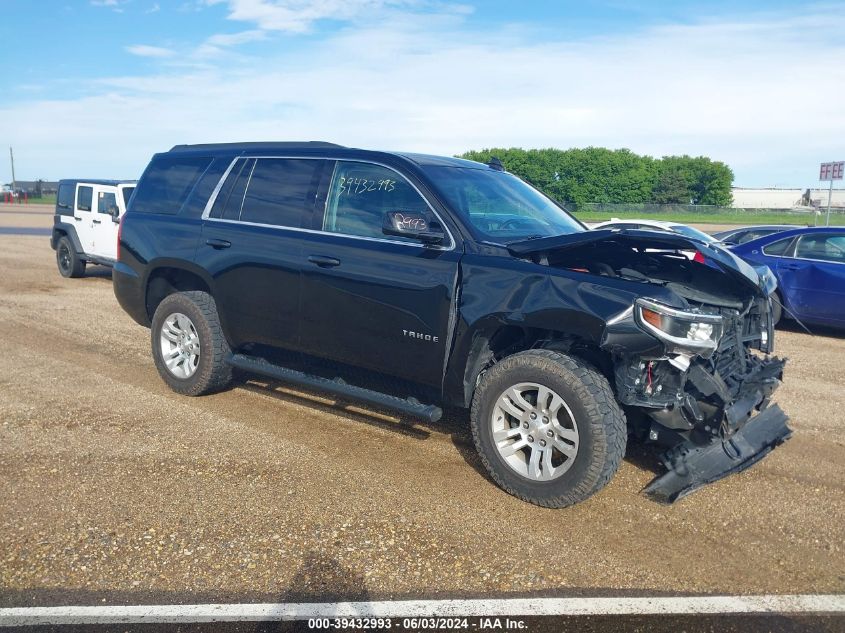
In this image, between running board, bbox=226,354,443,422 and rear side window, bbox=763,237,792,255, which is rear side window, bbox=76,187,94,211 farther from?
rear side window, bbox=763,237,792,255

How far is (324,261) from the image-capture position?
5156mm

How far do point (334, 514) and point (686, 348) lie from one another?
213 centimetres

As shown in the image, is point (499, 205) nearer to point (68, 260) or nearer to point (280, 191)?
point (280, 191)

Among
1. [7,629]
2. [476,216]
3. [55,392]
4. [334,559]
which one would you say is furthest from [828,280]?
[7,629]

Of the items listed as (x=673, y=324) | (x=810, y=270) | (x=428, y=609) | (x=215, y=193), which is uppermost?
(x=215, y=193)

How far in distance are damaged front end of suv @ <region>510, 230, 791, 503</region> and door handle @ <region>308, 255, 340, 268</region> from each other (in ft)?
4.34

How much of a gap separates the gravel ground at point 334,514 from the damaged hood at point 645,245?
4.50ft

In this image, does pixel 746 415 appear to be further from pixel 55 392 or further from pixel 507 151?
pixel 507 151

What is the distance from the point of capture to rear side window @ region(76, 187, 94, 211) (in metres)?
14.4

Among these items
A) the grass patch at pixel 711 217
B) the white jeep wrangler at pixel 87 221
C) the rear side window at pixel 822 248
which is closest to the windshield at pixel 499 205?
the rear side window at pixel 822 248

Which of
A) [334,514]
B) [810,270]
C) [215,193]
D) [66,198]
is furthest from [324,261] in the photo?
[66,198]

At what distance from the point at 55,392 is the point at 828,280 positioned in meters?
9.15

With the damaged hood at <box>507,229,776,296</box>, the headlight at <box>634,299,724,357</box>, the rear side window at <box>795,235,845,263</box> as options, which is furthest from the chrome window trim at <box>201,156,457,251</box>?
the rear side window at <box>795,235,845,263</box>

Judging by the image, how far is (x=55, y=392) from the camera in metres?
6.51
